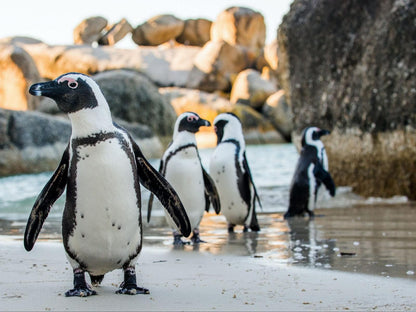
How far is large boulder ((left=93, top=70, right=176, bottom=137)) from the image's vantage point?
52.5 feet

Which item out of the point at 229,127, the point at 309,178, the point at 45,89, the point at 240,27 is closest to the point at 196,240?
the point at 229,127

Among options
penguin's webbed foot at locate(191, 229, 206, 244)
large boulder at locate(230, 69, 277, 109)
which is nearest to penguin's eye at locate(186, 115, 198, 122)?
penguin's webbed foot at locate(191, 229, 206, 244)

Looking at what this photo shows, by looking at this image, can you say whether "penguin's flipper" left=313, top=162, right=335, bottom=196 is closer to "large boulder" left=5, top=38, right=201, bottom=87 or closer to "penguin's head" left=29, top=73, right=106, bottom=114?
"penguin's head" left=29, top=73, right=106, bottom=114

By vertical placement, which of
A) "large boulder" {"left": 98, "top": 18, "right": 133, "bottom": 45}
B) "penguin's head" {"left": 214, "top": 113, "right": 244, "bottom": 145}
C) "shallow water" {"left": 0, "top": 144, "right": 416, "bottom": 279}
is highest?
"large boulder" {"left": 98, "top": 18, "right": 133, "bottom": 45}

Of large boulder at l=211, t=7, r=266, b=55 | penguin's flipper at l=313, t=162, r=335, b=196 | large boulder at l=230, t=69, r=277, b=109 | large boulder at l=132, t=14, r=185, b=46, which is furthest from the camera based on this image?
large boulder at l=132, t=14, r=185, b=46

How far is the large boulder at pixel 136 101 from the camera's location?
1599cm

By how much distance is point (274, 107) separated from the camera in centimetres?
3500

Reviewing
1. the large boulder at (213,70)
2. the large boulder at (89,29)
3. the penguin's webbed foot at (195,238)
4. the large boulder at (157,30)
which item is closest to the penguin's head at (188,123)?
the penguin's webbed foot at (195,238)

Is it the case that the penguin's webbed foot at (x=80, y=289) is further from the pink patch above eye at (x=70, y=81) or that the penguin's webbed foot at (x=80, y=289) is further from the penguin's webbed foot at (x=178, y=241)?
the penguin's webbed foot at (x=178, y=241)

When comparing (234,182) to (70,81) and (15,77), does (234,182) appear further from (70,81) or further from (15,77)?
(15,77)

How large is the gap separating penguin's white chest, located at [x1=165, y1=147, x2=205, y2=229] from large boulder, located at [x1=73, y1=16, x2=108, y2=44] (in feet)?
155

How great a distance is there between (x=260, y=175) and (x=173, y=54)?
31487mm

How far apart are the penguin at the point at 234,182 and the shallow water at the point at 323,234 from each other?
174 millimetres

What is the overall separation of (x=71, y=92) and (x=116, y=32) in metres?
49.8
